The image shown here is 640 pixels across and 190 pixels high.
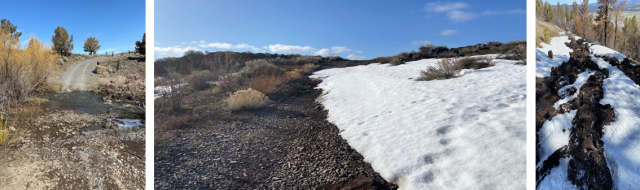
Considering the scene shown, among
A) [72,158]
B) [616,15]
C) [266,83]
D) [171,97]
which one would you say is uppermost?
[616,15]

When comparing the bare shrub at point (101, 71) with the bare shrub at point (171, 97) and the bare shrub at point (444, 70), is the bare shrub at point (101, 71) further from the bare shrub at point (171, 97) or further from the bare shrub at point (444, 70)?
the bare shrub at point (444, 70)

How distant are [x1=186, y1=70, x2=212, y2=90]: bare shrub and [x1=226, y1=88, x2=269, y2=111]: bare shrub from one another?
76 centimetres

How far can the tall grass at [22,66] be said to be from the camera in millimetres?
3746

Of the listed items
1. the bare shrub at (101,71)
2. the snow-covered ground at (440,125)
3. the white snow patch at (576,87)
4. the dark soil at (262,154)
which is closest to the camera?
the snow-covered ground at (440,125)

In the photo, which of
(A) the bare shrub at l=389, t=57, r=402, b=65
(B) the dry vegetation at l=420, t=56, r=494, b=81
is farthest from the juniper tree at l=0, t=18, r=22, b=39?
(B) the dry vegetation at l=420, t=56, r=494, b=81

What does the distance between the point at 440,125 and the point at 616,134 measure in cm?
114

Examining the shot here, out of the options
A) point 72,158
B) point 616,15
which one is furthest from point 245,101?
point 616,15

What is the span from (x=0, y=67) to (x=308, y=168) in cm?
506

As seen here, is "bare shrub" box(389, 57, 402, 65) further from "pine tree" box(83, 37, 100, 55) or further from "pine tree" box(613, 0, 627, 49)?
"pine tree" box(83, 37, 100, 55)

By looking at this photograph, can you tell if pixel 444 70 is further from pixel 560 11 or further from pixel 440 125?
pixel 440 125

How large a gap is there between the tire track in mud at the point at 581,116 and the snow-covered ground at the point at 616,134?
28 mm

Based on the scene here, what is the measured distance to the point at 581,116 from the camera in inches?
71.0

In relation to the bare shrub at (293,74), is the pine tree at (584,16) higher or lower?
higher

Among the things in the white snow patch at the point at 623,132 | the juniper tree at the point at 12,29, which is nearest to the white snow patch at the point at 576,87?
the white snow patch at the point at 623,132
